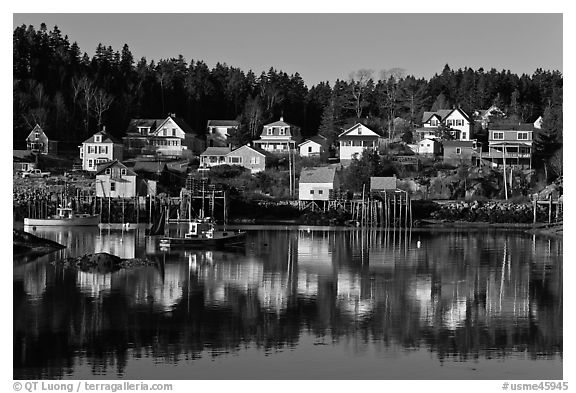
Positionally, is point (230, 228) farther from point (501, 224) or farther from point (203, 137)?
point (203, 137)

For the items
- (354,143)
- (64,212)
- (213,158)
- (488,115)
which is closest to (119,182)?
(64,212)

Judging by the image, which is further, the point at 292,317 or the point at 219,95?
the point at 219,95

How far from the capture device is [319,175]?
71750 mm

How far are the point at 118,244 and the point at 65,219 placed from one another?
15.0 m

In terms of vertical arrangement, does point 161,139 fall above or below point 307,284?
above

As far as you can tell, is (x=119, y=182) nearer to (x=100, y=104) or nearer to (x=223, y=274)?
(x=100, y=104)

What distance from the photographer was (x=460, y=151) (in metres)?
79.9

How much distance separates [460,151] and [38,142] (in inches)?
1489

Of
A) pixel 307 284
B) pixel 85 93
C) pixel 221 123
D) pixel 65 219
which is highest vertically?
pixel 85 93

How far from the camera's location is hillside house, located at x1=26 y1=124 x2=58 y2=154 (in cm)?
8012

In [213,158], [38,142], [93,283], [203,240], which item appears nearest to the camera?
[93,283]

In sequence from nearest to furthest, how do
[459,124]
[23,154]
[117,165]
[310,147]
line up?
[117,165]
[23,154]
[310,147]
[459,124]

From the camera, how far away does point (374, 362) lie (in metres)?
20.3

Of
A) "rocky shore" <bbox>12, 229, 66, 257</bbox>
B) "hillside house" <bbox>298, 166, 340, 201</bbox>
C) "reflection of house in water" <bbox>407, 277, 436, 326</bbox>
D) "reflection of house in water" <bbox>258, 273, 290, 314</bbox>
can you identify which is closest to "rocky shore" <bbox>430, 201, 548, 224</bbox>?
"hillside house" <bbox>298, 166, 340, 201</bbox>
